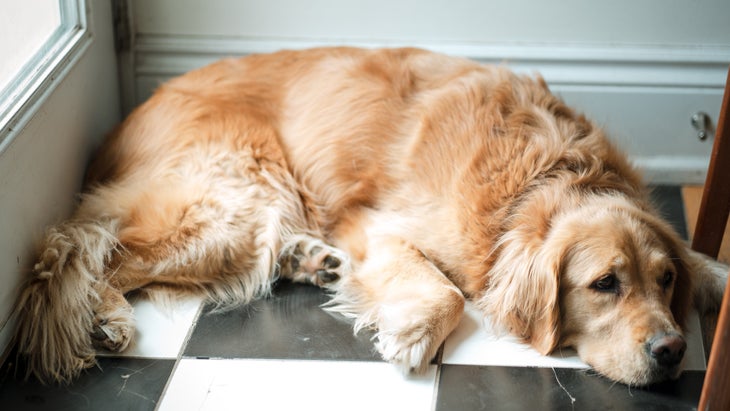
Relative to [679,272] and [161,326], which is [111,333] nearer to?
[161,326]

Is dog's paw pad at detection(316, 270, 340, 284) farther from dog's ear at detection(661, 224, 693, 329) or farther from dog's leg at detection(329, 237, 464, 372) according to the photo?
dog's ear at detection(661, 224, 693, 329)

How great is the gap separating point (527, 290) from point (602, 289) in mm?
221

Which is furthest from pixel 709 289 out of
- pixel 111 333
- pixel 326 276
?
pixel 111 333

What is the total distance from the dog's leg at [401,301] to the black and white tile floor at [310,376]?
2.2 inches

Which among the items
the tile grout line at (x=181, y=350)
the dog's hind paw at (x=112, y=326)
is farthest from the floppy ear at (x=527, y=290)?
the dog's hind paw at (x=112, y=326)

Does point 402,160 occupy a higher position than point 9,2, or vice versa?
point 9,2

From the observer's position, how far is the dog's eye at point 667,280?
2412 mm

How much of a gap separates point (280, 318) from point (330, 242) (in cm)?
42

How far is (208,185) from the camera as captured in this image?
2842 millimetres

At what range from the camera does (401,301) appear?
260 cm

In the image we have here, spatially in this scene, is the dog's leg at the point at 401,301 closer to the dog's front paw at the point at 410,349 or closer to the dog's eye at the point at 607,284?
the dog's front paw at the point at 410,349

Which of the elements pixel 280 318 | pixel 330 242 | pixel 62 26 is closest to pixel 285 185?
pixel 330 242

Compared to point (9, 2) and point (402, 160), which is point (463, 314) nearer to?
point (402, 160)

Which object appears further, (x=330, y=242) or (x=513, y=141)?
(x=330, y=242)
